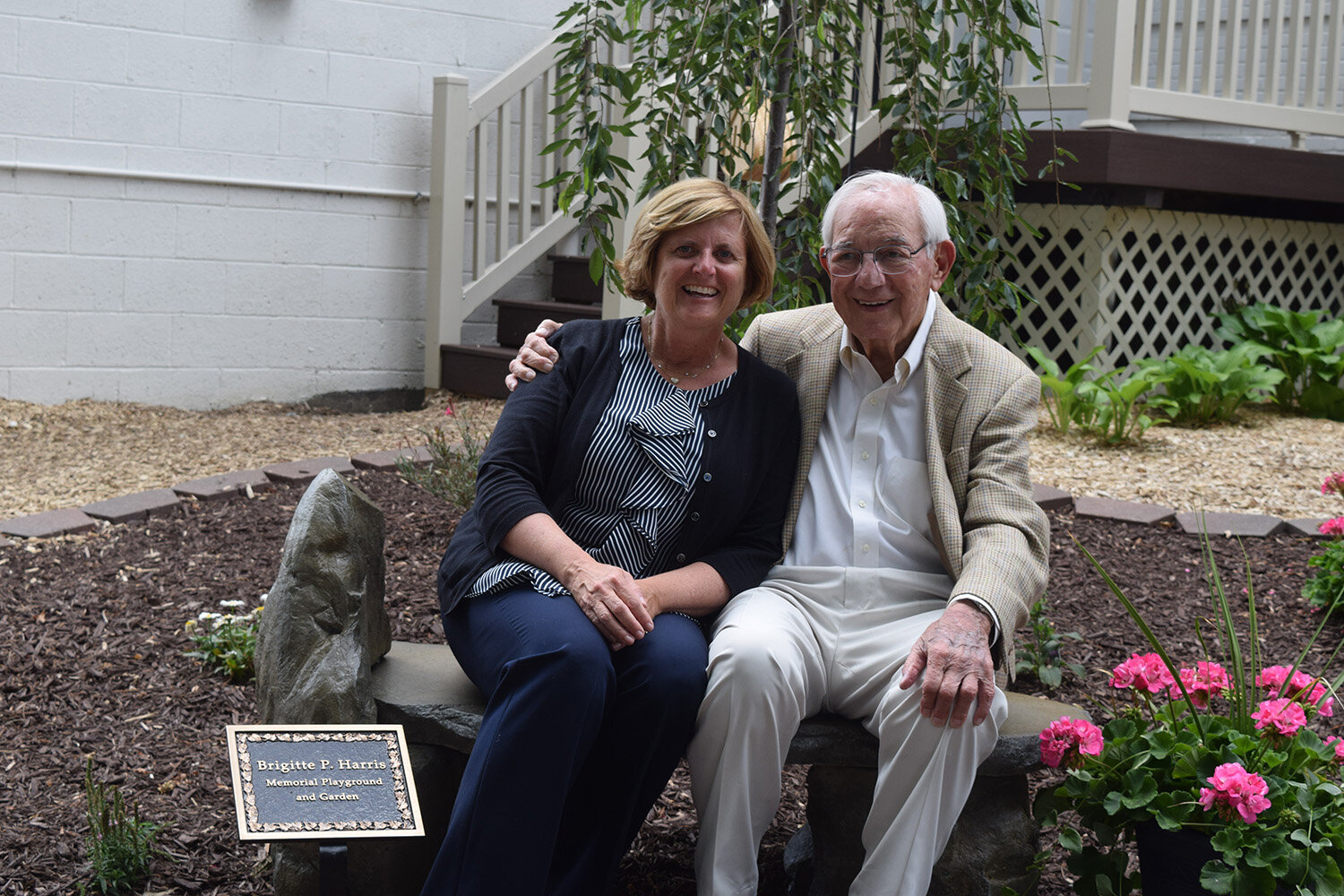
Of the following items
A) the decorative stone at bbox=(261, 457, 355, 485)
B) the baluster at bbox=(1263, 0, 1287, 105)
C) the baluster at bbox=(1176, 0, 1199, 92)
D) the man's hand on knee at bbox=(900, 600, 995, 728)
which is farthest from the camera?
the baluster at bbox=(1263, 0, 1287, 105)

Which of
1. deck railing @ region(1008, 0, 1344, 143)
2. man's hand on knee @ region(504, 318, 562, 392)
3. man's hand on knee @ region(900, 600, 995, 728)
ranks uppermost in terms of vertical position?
deck railing @ region(1008, 0, 1344, 143)

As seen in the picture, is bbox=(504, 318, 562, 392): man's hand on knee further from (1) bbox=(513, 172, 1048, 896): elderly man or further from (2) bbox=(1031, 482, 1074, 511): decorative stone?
(2) bbox=(1031, 482, 1074, 511): decorative stone

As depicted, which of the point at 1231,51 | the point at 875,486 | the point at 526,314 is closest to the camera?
the point at 875,486

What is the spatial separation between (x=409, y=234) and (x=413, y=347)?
614 mm

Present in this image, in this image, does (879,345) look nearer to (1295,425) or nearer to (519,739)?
(519,739)

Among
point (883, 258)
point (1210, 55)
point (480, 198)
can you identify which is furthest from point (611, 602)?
point (1210, 55)

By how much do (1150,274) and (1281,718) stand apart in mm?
5682

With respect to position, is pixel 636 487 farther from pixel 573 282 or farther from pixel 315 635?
pixel 573 282

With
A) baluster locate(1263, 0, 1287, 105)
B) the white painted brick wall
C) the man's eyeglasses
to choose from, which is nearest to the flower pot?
the man's eyeglasses

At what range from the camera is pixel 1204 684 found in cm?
236

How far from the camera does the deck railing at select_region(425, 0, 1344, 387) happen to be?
6.20 metres

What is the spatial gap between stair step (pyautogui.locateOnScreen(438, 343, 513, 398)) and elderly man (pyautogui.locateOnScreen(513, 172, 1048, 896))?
3964mm

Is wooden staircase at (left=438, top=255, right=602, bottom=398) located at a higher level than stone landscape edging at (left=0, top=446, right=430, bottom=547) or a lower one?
higher

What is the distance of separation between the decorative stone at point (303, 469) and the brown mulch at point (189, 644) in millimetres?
93
